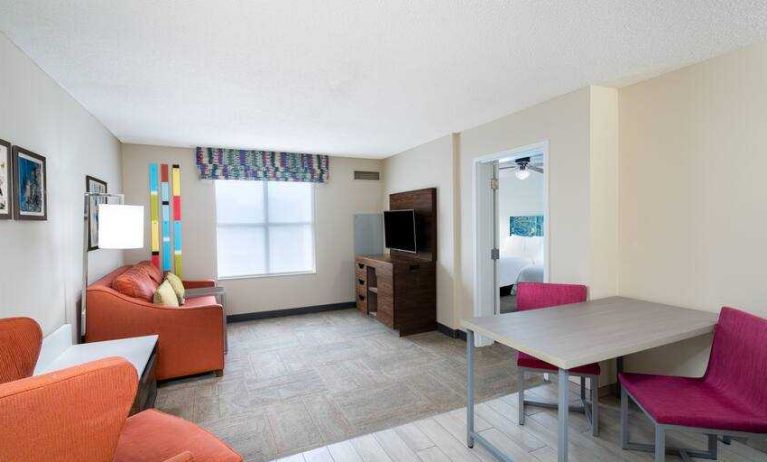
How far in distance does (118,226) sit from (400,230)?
3.06 metres

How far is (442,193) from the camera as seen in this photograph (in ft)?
13.6

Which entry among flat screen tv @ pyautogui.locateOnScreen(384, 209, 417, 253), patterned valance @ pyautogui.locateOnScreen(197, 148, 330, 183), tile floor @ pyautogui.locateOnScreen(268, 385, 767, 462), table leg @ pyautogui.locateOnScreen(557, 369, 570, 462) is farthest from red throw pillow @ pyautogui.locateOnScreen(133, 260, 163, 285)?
table leg @ pyautogui.locateOnScreen(557, 369, 570, 462)

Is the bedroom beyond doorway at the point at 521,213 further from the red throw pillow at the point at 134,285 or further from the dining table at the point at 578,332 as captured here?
the red throw pillow at the point at 134,285

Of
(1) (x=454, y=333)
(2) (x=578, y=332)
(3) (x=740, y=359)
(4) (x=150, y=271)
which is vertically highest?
(4) (x=150, y=271)

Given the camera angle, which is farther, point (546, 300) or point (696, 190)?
point (546, 300)

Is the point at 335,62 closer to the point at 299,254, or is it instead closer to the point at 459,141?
the point at 459,141

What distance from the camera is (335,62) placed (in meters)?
2.14

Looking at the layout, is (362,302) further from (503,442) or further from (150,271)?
(503,442)

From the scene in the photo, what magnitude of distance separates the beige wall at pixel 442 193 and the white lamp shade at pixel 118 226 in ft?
9.47

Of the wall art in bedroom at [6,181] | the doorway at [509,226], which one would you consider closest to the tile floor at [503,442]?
the doorway at [509,226]

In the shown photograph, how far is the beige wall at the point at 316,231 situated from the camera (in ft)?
14.3

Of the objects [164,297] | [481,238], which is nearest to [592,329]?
[481,238]

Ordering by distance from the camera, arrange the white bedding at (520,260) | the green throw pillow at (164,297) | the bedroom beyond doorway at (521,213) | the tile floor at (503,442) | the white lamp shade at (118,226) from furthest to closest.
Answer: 1. the bedroom beyond doorway at (521,213)
2. the white bedding at (520,260)
3. the green throw pillow at (164,297)
4. the white lamp shade at (118,226)
5. the tile floor at (503,442)

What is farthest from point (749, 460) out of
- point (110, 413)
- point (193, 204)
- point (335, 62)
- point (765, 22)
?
point (193, 204)
